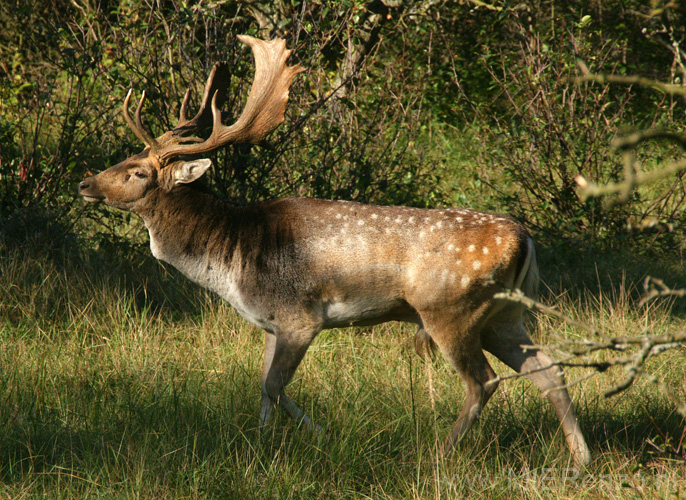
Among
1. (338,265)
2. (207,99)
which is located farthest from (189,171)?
(338,265)

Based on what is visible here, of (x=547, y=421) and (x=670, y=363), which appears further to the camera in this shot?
(x=670, y=363)

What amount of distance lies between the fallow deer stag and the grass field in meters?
0.22

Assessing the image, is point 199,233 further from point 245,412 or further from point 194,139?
point 245,412

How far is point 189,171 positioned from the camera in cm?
462

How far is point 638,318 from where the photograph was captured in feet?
18.2

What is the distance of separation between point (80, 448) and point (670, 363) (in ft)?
11.8

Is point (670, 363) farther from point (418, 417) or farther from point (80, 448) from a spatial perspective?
point (80, 448)

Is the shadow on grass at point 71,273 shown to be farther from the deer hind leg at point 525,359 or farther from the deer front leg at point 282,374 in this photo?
the deer hind leg at point 525,359

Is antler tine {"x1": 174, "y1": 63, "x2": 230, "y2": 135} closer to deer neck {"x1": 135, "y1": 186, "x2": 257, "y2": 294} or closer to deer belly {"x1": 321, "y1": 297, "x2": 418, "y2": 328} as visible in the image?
deer neck {"x1": 135, "y1": 186, "x2": 257, "y2": 294}

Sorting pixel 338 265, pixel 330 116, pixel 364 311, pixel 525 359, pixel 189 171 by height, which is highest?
pixel 189 171

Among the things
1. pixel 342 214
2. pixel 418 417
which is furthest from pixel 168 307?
pixel 418 417

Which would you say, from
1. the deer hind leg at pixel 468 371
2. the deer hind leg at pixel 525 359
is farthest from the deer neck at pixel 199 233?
the deer hind leg at pixel 525 359

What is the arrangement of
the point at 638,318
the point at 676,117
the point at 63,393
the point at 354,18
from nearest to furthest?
1. the point at 63,393
2. the point at 638,318
3. the point at 354,18
4. the point at 676,117

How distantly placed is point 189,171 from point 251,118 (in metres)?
0.55
